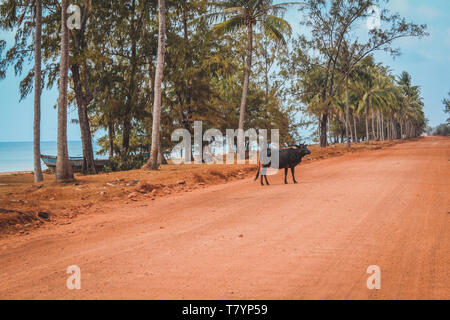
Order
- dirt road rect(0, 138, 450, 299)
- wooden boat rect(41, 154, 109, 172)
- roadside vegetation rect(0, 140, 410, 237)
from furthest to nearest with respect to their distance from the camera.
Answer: wooden boat rect(41, 154, 109, 172) < roadside vegetation rect(0, 140, 410, 237) < dirt road rect(0, 138, 450, 299)

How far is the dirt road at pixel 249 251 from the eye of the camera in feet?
11.4

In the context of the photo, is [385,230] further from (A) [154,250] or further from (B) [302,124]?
(B) [302,124]

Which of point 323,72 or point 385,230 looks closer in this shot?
point 385,230

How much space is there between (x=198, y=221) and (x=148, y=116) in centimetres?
1581

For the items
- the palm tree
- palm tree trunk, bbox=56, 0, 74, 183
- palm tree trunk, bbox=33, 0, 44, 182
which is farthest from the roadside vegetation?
the palm tree

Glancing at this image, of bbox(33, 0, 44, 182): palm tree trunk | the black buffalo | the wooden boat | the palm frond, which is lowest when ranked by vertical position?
the wooden boat

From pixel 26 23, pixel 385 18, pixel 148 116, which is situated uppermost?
pixel 385 18

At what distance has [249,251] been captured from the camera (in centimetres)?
451

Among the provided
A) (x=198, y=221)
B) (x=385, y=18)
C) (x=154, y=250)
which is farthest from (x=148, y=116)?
(x=385, y=18)

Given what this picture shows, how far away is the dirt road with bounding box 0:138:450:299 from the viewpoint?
3465mm

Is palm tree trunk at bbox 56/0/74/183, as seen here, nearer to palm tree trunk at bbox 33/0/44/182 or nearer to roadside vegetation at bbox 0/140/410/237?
roadside vegetation at bbox 0/140/410/237

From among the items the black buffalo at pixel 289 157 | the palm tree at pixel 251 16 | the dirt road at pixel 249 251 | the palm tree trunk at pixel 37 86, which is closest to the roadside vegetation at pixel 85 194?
the dirt road at pixel 249 251

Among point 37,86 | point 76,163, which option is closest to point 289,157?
point 37,86
